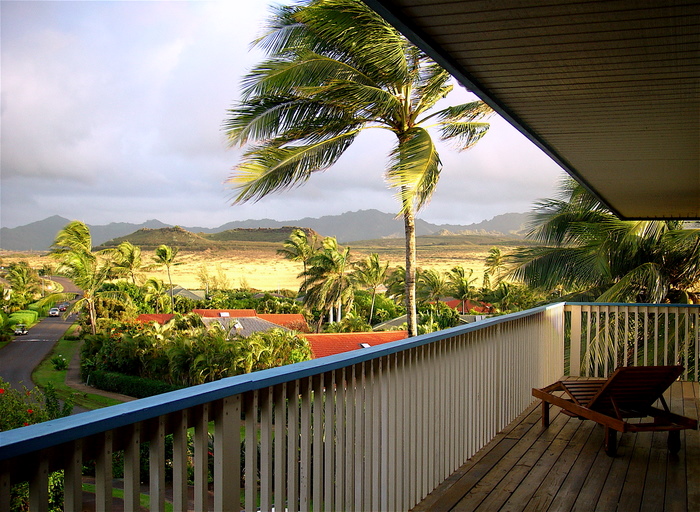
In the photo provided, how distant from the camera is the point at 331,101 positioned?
1698 centimetres

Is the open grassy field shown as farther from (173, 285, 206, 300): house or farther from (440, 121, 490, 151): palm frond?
(440, 121, 490, 151): palm frond

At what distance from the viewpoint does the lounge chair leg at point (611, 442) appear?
485 cm

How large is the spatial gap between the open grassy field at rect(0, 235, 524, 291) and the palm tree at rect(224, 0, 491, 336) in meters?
81.3

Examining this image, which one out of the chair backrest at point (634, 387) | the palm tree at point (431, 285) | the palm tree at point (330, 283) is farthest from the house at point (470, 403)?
the palm tree at point (431, 285)

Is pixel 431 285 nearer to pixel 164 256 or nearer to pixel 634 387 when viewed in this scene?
pixel 164 256

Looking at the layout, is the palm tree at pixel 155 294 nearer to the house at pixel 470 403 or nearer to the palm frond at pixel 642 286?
the palm frond at pixel 642 286

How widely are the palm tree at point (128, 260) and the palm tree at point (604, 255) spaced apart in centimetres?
7582

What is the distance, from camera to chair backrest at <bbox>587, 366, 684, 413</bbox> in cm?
487

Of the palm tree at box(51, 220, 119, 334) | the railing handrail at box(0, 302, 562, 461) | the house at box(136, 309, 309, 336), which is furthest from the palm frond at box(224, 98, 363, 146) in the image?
the palm tree at box(51, 220, 119, 334)

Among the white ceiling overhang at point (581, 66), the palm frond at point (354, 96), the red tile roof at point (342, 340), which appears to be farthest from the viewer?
the red tile roof at point (342, 340)

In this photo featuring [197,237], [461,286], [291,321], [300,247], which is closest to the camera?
[291,321]

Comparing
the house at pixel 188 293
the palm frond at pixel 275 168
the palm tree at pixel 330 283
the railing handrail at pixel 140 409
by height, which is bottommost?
the house at pixel 188 293

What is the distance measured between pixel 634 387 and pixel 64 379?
2166 inches

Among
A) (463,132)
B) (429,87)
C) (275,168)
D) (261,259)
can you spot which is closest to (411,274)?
(463,132)
